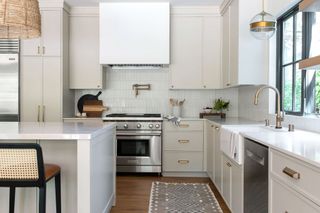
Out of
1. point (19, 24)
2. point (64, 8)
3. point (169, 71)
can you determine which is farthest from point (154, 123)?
point (19, 24)

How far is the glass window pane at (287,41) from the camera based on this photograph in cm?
337

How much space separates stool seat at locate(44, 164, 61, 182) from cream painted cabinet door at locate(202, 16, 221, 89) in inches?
120

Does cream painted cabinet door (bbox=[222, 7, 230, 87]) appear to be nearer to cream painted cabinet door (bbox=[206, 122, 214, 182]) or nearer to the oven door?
cream painted cabinet door (bbox=[206, 122, 214, 182])

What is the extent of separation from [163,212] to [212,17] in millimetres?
3021

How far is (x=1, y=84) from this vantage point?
4.47m

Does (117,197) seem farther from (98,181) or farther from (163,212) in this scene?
(98,181)

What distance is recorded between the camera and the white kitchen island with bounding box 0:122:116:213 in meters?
2.18

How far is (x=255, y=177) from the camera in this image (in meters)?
2.23

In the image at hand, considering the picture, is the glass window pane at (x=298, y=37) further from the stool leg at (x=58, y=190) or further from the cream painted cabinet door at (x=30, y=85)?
the cream painted cabinet door at (x=30, y=85)

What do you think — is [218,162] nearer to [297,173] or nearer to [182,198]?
[182,198]

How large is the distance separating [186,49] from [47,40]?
2.04 meters

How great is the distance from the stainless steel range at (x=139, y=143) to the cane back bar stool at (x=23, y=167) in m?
2.59

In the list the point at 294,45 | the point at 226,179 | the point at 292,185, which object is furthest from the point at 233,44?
the point at 292,185

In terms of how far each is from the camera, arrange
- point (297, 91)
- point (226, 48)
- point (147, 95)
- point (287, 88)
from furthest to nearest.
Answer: point (147, 95), point (226, 48), point (287, 88), point (297, 91)
